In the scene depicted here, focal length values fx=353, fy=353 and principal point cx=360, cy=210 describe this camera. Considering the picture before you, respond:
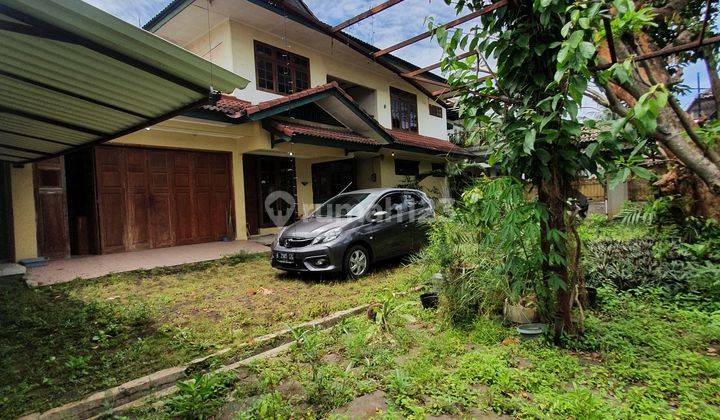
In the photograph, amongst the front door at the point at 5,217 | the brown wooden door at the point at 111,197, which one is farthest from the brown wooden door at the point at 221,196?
the front door at the point at 5,217

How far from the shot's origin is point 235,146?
33.7ft

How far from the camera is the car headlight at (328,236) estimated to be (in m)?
5.75

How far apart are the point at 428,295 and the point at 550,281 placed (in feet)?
5.12

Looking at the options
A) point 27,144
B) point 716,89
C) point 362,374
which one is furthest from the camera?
point 27,144

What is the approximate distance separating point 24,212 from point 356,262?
269 inches

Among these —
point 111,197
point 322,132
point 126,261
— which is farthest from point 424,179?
point 126,261

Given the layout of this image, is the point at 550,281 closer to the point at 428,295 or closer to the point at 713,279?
the point at 428,295

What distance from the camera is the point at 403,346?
3307 mm

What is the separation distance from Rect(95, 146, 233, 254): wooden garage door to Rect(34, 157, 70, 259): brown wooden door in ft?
2.26

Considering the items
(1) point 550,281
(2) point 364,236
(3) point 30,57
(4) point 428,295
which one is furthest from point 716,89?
(3) point 30,57

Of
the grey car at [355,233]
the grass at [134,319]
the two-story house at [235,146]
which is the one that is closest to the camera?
the grass at [134,319]

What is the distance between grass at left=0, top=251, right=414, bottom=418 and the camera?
2.98 m

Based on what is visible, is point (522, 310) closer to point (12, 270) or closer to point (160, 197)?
point (12, 270)

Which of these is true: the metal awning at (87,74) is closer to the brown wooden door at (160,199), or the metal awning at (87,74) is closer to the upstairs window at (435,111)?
the brown wooden door at (160,199)
